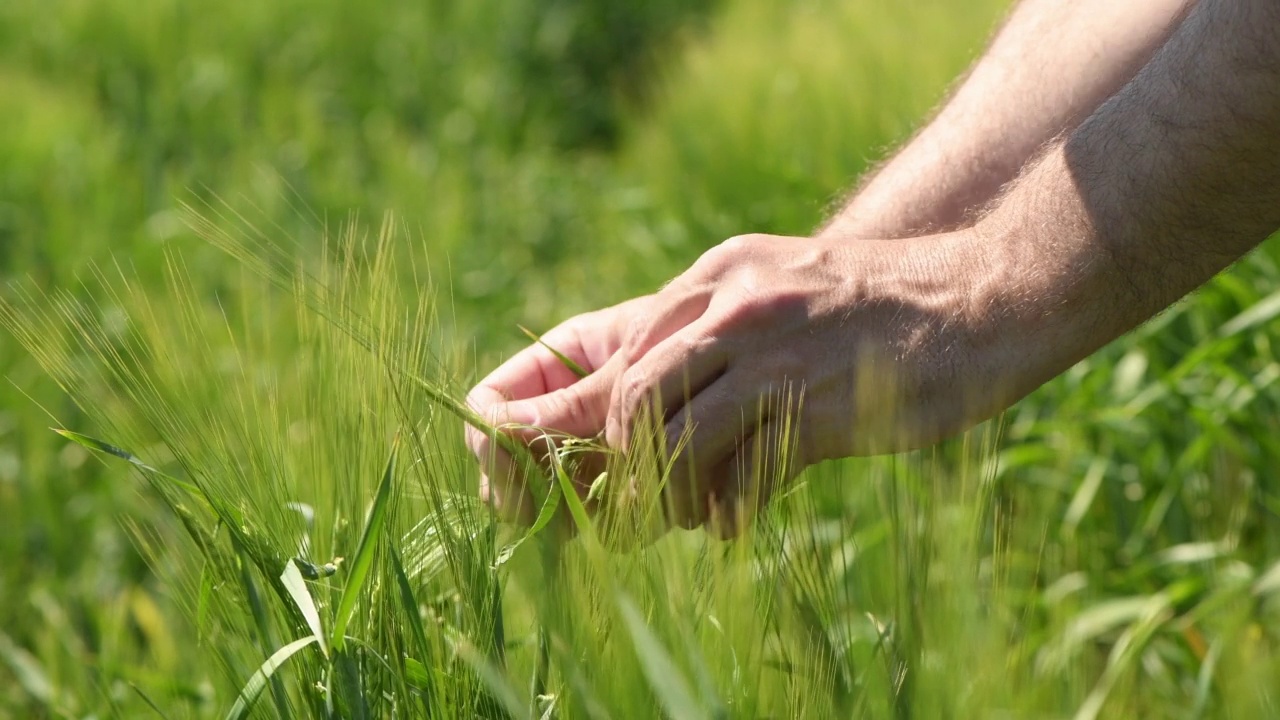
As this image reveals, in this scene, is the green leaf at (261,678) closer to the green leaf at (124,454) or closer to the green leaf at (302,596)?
the green leaf at (302,596)

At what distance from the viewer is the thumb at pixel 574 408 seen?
1066 mm

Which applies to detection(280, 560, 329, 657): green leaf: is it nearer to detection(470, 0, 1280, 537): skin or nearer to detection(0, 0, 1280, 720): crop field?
detection(0, 0, 1280, 720): crop field

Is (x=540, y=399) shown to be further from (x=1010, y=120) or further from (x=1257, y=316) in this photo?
(x=1257, y=316)

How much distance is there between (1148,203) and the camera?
3.32 feet

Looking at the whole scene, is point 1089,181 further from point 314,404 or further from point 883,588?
point 314,404

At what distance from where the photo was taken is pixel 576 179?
4574 millimetres

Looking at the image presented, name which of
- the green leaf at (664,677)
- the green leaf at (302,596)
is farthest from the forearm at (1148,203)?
the green leaf at (302,596)

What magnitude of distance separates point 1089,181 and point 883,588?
42 cm

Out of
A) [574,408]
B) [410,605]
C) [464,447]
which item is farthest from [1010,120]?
[410,605]

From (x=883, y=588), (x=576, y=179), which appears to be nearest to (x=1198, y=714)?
(x=883, y=588)

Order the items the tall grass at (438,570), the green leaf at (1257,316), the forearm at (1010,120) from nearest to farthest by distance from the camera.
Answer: the tall grass at (438,570), the forearm at (1010,120), the green leaf at (1257,316)

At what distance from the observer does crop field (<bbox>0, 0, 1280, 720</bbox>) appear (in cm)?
89

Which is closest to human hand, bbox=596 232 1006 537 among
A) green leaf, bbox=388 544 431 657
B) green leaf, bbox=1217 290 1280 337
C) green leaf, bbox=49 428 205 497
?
green leaf, bbox=388 544 431 657

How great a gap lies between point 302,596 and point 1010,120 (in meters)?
1.00
